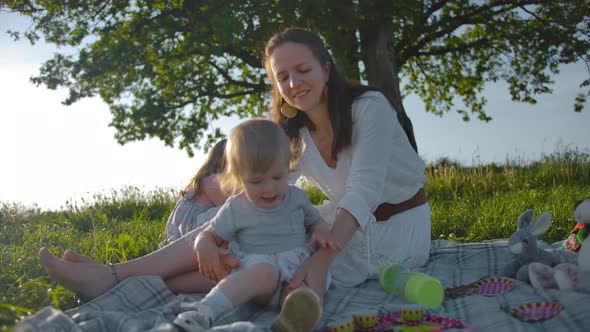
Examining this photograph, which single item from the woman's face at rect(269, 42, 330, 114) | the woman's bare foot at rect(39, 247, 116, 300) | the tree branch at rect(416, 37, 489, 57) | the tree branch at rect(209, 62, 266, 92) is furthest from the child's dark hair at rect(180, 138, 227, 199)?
the tree branch at rect(416, 37, 489, 57)

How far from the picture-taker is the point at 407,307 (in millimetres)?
2375

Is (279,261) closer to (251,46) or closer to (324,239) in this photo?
(324,239)

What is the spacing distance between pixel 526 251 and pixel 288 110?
161cm

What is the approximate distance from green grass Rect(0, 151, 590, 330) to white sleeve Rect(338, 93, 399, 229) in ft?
5.25

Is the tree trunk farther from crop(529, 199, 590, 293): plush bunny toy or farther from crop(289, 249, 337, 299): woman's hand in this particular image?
crop(289, 249, 337, 299): woman's hand

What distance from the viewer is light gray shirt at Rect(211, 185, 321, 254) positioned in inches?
108

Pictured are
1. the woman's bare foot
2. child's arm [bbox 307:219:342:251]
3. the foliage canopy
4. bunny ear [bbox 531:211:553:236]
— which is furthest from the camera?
the foliage canopy

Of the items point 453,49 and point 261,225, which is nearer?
point 261,225

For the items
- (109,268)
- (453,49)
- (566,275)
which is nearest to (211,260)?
(109,268)

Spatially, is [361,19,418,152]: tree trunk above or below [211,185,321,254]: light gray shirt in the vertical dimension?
above

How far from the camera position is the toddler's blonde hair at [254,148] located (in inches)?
100

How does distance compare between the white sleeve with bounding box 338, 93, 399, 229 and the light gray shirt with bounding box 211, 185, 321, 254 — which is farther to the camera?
the white sleeve with bounding box 338, 93, 399, 229

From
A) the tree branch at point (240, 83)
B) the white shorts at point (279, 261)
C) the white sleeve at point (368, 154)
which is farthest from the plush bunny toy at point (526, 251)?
the tree branch at point (240, 83)

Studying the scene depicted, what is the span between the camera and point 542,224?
128 inches
